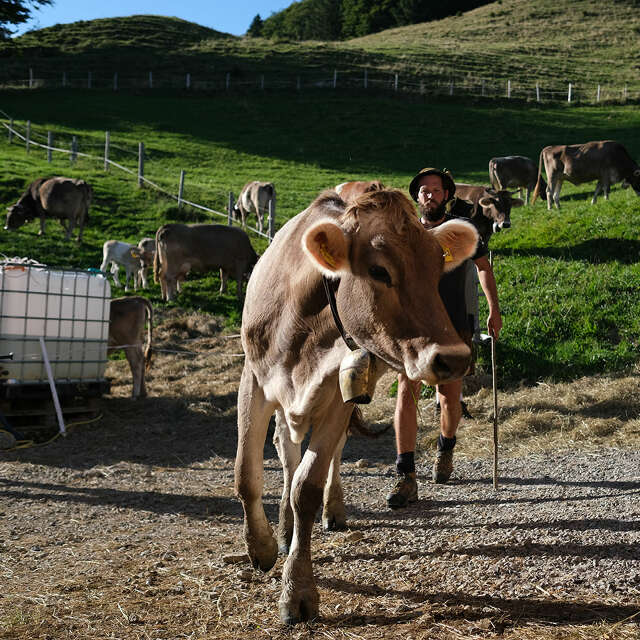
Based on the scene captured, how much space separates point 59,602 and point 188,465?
3504mm

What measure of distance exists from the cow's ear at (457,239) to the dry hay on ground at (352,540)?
1691mm

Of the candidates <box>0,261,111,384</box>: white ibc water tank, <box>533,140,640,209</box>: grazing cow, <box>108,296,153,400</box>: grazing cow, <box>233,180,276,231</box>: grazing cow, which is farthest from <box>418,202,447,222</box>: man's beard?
<box>533,140,640,209</box>: grazing cow

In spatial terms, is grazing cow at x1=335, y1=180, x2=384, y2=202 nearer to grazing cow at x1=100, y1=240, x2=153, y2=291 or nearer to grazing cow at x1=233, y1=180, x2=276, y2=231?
grazing cow at x1=100, y1=240, x2=153, y2=291

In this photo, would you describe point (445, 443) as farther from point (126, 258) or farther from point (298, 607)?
point (126, 258)

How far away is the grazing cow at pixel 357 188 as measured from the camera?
142 inches

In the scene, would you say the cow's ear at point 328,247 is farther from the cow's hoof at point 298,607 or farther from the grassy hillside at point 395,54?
the grassy hillside at point 395,54

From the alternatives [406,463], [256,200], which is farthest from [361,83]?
[406,463]

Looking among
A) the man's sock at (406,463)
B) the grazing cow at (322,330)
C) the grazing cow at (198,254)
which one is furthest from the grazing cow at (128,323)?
the grazing cow at (322,330)

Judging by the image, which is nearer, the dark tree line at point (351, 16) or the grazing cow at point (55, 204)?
the grazing cow at point (55, 204)

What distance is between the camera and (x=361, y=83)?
4422 centimetres

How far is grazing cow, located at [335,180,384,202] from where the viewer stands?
361cm

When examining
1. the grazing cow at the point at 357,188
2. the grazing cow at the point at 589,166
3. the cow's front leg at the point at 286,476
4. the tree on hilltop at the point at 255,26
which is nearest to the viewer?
the grazing cow at the point at 357,188

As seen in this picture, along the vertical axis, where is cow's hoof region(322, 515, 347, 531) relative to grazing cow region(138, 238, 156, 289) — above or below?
below

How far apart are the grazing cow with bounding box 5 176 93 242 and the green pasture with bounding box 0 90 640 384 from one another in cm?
46
